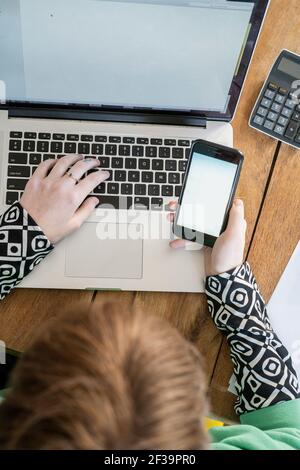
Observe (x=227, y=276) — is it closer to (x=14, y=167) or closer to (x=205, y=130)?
(x=205, y=130)

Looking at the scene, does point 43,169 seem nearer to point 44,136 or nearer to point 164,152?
point 44,136

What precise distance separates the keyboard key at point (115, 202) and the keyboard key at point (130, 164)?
4 centimetres

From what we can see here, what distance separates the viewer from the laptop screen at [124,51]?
54 cm

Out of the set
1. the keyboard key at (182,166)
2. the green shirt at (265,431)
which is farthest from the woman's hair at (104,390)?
the keyboard key at (182,166)

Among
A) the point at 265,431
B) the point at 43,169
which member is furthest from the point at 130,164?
the point at 265,431

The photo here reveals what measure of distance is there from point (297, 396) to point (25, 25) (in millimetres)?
556

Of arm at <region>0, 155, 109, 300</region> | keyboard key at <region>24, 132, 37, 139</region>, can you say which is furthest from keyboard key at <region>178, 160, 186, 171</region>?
keyboard key at <region>24, 132, 37, 139</region>

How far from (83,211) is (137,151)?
11 cm

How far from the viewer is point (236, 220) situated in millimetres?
673

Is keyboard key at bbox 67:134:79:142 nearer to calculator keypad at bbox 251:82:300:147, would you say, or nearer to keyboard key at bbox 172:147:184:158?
keyboard key at bbox 172:147:184:158

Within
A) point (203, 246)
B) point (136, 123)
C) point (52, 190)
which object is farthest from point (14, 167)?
point (203, 246)

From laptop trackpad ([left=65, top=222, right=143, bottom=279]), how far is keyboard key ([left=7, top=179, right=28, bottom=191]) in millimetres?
97

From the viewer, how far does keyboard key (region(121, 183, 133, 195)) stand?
27.3 inches

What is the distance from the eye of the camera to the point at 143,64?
2.00 ft
